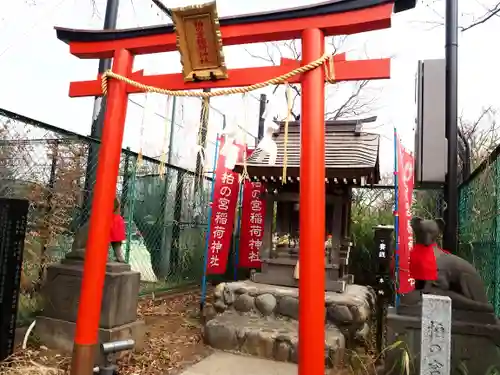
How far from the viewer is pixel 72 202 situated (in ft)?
19.0

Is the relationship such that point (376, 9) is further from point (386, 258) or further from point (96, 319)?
point (386, 258)

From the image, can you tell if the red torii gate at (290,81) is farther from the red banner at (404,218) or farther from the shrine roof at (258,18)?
the red banner at (404,218)

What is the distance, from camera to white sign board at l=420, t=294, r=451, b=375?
2.86 meters

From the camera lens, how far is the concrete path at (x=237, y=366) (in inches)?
179

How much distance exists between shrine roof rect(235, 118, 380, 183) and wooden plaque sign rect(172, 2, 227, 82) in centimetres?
266

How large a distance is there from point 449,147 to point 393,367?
A: 9.27 feet

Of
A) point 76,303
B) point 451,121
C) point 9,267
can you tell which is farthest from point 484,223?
point 9,267

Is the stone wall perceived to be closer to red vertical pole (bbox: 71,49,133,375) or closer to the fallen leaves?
the fallen leaves

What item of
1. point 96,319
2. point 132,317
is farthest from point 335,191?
point 96,319

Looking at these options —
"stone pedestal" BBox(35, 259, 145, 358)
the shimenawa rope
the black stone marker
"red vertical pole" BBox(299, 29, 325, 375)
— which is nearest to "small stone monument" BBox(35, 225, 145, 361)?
"stone pedestal" BBox(35, 259, 145, 358)

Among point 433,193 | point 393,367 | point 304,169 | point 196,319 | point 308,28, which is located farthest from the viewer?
point 433,193

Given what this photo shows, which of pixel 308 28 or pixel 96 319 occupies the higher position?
pixel 308 28

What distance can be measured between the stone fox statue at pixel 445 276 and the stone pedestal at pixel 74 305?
3.25 metres

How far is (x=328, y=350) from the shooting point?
4879 mm
